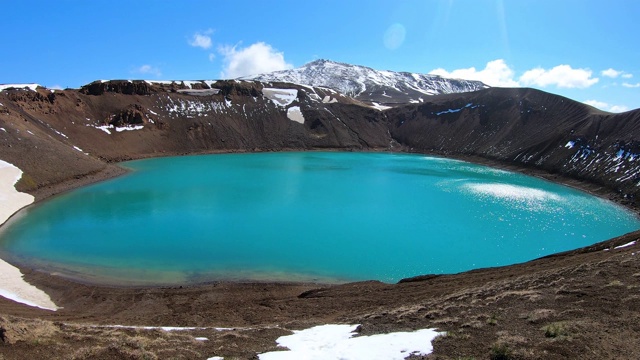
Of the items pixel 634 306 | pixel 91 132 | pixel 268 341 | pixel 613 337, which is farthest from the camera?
pixel 91 132

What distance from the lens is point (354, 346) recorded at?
10.3 m

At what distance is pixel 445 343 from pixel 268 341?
16.5ft

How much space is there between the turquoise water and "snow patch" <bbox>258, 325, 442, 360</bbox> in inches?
473

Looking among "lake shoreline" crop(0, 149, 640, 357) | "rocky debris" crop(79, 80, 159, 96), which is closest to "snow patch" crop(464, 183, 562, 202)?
"lake shoreline" crop(0, 149, 640, 357)

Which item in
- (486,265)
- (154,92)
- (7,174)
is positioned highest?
(154,92)

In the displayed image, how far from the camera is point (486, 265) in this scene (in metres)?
25.6

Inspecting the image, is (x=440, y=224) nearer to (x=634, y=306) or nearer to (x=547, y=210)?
(x=547, y=210)

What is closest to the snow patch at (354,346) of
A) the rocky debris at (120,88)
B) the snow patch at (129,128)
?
the snow patch at (129,128)

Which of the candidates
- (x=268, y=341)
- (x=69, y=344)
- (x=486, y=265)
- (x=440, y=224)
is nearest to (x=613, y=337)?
(x=268, y=341)

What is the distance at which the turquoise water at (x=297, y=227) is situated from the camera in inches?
985

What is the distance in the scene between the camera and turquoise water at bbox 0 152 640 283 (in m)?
25.0

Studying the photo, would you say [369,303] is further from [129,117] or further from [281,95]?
[281,95]

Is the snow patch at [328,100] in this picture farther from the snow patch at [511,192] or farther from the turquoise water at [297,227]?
the snow patch at [511,192]

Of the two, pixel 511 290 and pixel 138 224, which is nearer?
pixel 511 290
